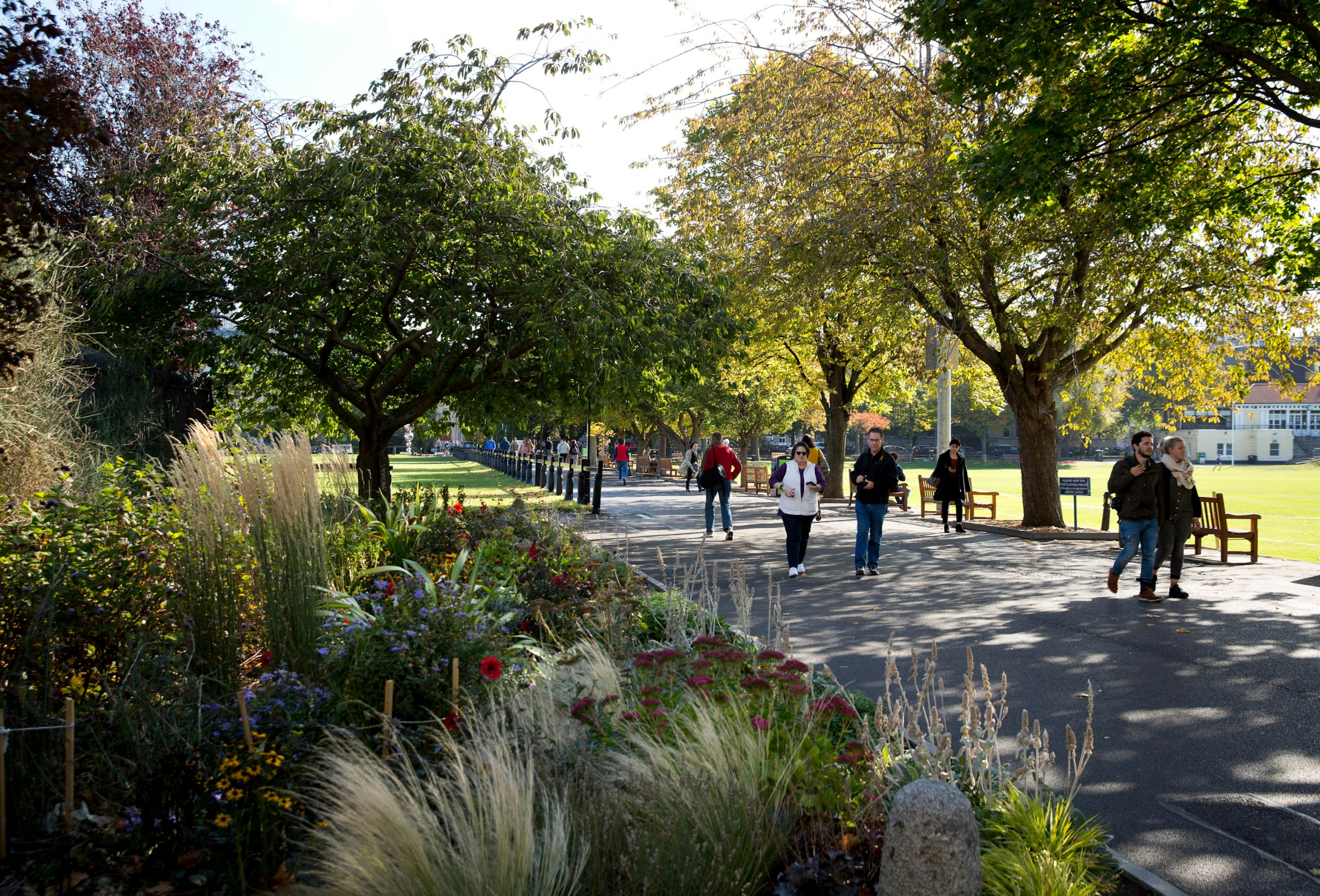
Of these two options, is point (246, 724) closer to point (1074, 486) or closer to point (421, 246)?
point (421, 246)

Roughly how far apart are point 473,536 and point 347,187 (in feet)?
16.9

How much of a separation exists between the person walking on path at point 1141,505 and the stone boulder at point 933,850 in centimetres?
845

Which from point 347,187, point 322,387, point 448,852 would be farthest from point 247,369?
point 448,852

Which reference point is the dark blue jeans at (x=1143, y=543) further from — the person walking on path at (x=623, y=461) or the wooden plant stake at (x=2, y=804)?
the person walking on path at (x=623, y=461)

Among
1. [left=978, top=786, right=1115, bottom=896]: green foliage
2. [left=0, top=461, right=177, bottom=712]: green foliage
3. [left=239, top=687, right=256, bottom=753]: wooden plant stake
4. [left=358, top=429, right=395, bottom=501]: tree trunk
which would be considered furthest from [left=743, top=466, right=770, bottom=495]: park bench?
[left=239, top=687, right=256, bottom=753]: wooden plant stake

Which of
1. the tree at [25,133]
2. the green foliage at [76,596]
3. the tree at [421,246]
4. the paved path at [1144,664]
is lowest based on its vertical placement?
Result: the paved path at [1144,664]

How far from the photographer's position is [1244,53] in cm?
963

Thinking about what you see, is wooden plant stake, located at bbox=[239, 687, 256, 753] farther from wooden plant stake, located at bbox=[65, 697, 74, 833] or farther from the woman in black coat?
the woman in black coat

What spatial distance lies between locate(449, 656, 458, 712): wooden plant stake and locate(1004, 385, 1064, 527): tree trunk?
666 inches

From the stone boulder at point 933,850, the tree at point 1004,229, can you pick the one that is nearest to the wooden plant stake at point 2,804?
the stone boulder at point 933,850

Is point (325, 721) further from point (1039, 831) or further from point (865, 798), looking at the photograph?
point (1039, 831)

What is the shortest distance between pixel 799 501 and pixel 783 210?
6532 millimetres

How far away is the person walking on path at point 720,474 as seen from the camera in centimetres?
1744

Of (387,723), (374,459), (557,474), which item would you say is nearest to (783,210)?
(374,459)
